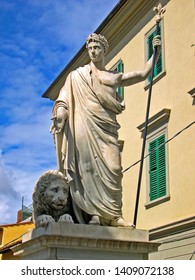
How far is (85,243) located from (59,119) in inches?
55.5

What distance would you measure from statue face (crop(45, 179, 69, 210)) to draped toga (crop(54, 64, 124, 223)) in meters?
0.12

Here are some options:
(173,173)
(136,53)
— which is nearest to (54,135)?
(173,173)

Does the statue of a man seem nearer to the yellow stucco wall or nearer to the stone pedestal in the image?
the stone pedestal

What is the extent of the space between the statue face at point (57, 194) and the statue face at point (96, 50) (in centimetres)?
157

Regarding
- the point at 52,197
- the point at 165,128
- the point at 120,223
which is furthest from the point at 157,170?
the point at 52,197

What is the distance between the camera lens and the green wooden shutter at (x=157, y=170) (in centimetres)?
1451

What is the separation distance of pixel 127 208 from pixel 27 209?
18.6 m

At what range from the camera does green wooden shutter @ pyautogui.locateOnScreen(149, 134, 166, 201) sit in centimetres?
1451

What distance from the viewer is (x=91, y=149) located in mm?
5598

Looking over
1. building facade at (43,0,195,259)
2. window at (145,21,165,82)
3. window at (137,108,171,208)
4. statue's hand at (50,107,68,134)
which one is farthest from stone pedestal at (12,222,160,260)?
window at (145,21,165,82)

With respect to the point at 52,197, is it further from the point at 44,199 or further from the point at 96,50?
the point at 96,50

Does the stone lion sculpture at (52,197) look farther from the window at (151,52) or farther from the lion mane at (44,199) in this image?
the window at (151,52)

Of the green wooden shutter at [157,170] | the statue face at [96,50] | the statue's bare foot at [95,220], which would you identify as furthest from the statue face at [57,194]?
the green wooden shutter at [157,170]
